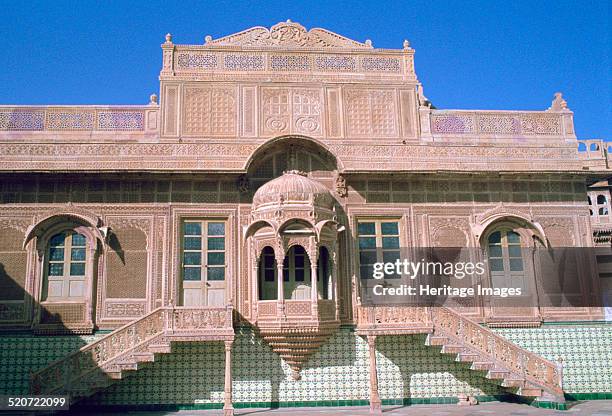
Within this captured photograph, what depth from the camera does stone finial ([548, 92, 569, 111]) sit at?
17.4 metres

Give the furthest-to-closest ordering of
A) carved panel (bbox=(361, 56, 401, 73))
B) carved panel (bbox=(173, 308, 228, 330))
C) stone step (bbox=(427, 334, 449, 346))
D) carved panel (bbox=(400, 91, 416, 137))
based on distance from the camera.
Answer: carved panel (bbox=(361, 56, 401, 73))
carved panel (bbox=(400, 91, 416, 137))
stone step (bbox=(427, 334, 449, 346))
carved panel (bbox=(173, 308, 228, 330))

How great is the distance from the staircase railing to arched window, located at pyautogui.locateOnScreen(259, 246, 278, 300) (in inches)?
155

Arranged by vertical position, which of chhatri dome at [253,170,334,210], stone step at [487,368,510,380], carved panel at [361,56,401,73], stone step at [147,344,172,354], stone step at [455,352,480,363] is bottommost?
stone step at [487,368,510,380]

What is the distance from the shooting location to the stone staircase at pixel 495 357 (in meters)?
13.8

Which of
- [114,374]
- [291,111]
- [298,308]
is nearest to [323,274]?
[298,308]

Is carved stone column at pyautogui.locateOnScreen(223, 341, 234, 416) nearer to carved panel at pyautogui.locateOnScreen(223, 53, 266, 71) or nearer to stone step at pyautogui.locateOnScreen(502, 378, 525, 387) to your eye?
stone step at pyautogui.locateOnScreen(502, 378, 525, 387)

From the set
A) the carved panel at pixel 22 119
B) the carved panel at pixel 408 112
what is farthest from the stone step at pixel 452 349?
the carved panel at pixel 22 119

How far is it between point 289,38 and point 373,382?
952 cm

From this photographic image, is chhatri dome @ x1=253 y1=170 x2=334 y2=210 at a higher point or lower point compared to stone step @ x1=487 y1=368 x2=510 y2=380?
higher

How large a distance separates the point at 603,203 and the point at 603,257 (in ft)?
25.4

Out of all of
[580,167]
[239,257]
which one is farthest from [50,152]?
[580,167]

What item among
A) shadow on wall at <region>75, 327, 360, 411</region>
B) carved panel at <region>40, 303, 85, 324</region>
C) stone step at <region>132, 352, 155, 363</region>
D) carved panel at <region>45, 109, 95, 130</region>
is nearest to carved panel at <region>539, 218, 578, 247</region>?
shadow on wall at <region>75, 327, 360, 411</region>

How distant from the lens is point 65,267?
15.1 metres

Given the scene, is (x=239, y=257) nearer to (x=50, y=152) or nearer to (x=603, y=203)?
(x=50, y=152)
